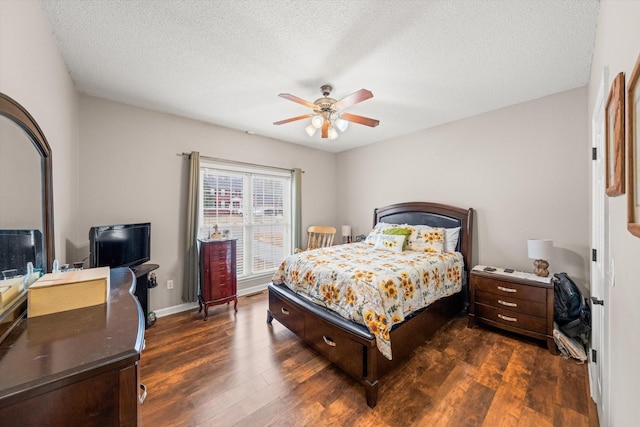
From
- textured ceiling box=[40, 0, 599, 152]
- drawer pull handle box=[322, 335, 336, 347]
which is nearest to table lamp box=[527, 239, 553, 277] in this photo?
textured ceiling box=[40, 0, 599, 152]

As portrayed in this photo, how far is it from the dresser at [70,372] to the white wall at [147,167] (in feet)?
7.64

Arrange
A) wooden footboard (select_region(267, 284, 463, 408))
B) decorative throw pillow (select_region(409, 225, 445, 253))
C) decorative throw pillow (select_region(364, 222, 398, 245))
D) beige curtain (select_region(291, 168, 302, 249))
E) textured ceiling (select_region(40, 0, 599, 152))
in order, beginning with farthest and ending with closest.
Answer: beige curtain (select_region(291, 168, 302, 249))
decorative throw pillow (select_region(364, 222, 398, 245))
decorative throw pillow (select_region(409, 225, 445, 253))
wooden footboard (select_region(267, 284, 463, 408))
textured ceiling (select_region(40, 0, 599, 152))

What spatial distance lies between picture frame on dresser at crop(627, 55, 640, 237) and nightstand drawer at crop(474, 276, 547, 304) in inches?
82.3

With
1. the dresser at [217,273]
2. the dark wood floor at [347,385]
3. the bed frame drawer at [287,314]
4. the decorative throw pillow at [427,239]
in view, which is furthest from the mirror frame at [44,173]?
the decorative throw pillow at [427,239]

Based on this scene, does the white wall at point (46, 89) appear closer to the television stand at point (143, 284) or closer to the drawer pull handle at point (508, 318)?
the television stand at point (143, 284)

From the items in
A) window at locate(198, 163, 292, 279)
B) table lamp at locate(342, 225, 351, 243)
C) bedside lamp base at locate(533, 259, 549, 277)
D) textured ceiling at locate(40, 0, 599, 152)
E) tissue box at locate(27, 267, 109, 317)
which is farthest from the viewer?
table lamp at locate(342, 225, 351, 243)

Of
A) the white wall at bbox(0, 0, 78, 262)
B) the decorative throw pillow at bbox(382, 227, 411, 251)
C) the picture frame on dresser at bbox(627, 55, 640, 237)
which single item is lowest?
the decorative throw pillow at bbox(382, 227, 411, 251)

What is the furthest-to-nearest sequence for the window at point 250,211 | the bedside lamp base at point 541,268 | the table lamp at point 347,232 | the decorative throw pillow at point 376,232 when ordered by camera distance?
the table lamp at point 347,232 → the decorative throw pillow at point 376,232 → the window at point 250,211 → the bedside lamp base at point 541,268

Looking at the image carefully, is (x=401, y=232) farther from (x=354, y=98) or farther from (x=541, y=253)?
(x=354, y=98)

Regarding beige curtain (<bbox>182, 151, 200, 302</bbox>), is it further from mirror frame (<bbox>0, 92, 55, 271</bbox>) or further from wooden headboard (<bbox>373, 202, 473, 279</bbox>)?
wooden headboard (<bbox>373, 202, 473, 279</bbox>)

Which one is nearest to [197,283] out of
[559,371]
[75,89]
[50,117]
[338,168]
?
[50,117]

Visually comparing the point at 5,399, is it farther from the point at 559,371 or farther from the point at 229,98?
the point at 559,371

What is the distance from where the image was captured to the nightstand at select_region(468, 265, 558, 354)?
7.95ft

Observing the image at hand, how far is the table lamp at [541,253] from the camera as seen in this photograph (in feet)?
8.21
